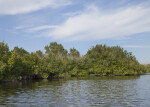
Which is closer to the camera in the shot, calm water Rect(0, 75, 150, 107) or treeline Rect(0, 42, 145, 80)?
calm water Rect(0, 75, 150, 107)

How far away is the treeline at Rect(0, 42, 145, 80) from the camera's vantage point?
6197 cm

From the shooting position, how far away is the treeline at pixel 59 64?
61969mm

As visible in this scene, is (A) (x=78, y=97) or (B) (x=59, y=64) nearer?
(A) (x=78, y=97)

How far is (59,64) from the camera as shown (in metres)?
98.5

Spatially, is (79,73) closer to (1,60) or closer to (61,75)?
(61,75)

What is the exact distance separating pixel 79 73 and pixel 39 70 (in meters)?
32.5

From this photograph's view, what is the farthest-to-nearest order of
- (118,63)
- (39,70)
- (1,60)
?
(118,63) → (39,70) → (1,60)

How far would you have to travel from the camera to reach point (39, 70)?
78.9m

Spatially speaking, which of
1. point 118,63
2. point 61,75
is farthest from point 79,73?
point 118,63

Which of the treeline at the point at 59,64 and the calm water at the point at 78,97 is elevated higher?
the treeline at the point at 59,64

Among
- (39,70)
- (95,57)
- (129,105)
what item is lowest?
(129,105)

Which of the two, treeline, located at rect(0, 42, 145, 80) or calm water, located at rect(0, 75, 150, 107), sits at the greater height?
treeline, located at rect(0, 42, 145, 80)

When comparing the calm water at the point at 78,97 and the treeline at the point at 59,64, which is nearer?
the calm water at the point at 78,97

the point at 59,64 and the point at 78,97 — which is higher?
the point at 59,64
